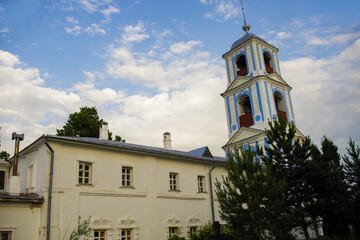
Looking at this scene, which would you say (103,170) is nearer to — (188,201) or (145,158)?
(145,158)

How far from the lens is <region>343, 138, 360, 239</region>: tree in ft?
52.3

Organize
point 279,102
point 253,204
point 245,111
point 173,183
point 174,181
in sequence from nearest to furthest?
point 253,204, point 173,183, point 174,181, point 279,102, point 245,111

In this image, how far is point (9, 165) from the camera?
693 inches

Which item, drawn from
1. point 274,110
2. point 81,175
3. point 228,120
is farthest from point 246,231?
point 228,120

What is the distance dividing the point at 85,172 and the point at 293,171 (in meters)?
10.3

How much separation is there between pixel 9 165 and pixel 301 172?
1543 cm

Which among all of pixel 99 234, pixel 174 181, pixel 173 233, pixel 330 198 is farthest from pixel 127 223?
pixel 330 198

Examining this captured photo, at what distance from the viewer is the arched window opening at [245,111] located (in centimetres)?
2708

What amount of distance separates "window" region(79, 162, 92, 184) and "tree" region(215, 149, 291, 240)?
20.3ft

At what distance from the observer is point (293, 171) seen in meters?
16.5

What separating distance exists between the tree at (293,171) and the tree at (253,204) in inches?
83.5

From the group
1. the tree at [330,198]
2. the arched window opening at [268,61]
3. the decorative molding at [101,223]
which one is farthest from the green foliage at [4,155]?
the arched window opening at [268,61]

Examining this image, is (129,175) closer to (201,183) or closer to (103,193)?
(103,193)

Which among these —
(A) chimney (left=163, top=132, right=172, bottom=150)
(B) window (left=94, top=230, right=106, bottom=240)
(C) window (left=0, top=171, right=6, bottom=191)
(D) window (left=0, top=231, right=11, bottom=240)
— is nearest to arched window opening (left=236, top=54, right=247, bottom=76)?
(A) chimney (left=163, top=132, right=172, bottom=150)
